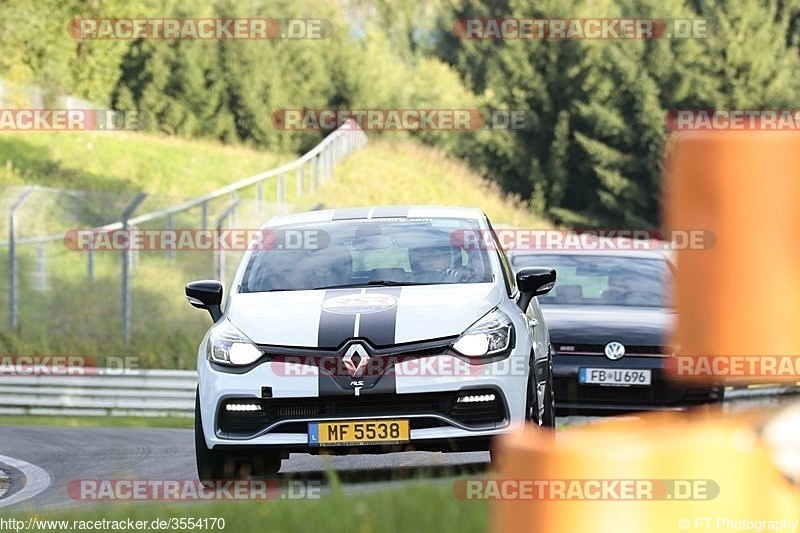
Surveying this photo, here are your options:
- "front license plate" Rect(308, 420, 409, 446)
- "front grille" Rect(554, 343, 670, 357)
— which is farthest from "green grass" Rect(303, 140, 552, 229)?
"front license plate" Rect(308, 420, 409, 446)

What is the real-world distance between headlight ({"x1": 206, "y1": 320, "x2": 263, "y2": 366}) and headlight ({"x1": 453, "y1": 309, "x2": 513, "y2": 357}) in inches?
45.2

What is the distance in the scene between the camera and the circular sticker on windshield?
910cm

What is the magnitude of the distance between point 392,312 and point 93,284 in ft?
65.8

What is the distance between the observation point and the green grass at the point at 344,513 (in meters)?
5.28

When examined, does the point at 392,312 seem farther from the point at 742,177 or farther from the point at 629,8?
the point at 629,8

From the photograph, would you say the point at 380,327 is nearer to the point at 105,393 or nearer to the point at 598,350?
the point at 598,350

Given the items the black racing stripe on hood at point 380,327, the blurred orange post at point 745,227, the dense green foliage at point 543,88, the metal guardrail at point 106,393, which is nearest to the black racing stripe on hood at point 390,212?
the black racing stripe on hood at point 380,327

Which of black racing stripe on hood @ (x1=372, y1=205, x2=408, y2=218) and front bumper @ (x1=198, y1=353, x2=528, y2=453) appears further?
black racing stripe on hood @ (x1=372, y1=205, x2=408, y2=218)

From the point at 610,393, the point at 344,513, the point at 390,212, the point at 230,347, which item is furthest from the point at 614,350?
the point at 344,513

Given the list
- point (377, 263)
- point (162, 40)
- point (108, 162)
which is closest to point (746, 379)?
point (377, 263)

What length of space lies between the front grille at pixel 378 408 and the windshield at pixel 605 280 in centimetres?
517

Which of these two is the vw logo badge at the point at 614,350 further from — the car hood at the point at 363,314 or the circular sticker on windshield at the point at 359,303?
the circular sticker on windshield at the point at 359,303

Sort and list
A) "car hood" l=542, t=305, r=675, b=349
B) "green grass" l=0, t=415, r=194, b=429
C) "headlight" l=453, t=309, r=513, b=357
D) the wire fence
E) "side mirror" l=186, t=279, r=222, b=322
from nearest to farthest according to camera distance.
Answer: "headlight" l=453, t=309, r=513, b=357
"side mirror" l=186, t=279, r=222, b=322
"car hood" l=542, t=305, r=675, b=349
"green grass" l=0, t=415, r=194, b=429
the wire fence

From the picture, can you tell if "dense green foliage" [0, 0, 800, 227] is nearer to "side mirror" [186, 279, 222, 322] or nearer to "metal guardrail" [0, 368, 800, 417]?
"metal guardrail" [0, 368, 800, 417]
